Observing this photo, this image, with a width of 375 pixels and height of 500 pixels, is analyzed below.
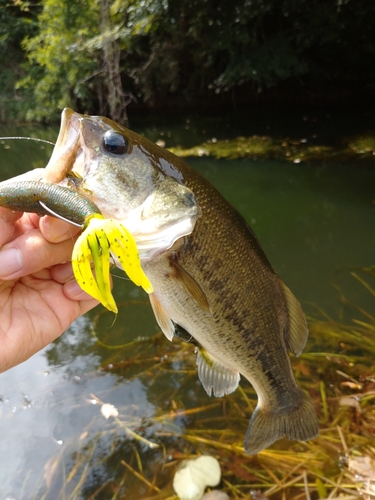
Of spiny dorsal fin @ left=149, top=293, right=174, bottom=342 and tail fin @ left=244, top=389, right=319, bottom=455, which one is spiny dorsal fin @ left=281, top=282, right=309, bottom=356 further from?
spiny dorsal fin @ left=149, top=293, right=174, bottom=342

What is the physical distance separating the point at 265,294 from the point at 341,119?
11070mm

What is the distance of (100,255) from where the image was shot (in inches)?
39.9

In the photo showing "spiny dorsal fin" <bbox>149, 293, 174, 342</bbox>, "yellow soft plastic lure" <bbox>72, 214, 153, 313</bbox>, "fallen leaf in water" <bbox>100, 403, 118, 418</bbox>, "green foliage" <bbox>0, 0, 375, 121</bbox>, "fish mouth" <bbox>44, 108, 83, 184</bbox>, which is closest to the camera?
"yellow soft plastic lure" <bbox>72, 214, 153, 313</bbox>

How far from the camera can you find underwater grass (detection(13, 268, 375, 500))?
259cm

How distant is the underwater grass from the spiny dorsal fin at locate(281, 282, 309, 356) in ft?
4.08

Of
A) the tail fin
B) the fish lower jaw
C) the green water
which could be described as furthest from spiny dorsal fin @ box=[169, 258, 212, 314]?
the green water

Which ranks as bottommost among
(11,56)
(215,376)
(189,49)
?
(215,376)

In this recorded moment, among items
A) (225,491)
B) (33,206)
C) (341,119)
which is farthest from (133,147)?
(341,119)

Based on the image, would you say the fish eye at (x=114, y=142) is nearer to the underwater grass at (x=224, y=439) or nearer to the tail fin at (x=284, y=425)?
the tail fin at (x=284, y=425)

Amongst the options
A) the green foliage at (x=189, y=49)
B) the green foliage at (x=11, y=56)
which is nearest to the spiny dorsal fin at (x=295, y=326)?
the green foliage at (x=189, y=49)

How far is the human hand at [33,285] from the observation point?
1384mm

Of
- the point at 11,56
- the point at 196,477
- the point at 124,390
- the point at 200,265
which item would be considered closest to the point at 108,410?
the point at 124,390

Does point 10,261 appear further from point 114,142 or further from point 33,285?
point 114,142

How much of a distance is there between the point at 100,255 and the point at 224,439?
8.04ft
